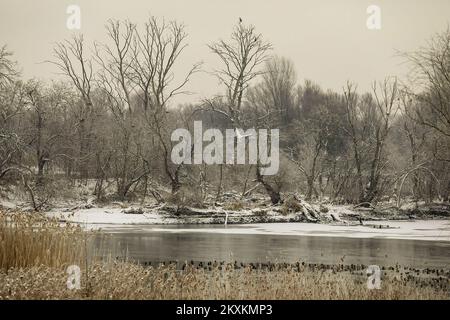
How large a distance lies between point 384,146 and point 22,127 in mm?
20768

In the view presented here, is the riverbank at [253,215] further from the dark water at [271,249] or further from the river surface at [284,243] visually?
the dark water at [271,249]

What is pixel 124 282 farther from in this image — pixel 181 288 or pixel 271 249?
pixel 271 249

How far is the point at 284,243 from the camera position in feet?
63.1

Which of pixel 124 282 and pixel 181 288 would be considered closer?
pixel 124 282

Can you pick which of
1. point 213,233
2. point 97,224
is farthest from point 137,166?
point 213,233

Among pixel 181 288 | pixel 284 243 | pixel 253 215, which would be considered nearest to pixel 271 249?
pixel 284 243

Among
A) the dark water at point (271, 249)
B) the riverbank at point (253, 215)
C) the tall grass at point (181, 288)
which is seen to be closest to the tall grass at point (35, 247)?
the tall grass at point (181, 288)

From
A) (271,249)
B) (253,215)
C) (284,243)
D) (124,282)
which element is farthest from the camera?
(253,215)

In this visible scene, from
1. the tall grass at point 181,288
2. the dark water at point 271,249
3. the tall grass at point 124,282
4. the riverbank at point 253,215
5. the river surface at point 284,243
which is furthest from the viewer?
the riverbank at point 253,215

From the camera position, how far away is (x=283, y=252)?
55.1ft

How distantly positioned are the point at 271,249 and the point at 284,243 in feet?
5.65

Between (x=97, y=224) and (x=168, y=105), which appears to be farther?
(x=168, y=105)

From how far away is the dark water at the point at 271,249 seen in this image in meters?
15.4
